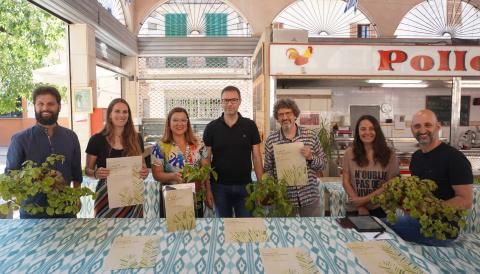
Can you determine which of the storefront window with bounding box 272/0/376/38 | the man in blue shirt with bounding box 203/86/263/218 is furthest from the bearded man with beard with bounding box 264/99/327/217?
the storefront window with bounding box 272/0/376/38

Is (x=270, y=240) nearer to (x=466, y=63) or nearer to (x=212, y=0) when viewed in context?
(x=466, y=63)

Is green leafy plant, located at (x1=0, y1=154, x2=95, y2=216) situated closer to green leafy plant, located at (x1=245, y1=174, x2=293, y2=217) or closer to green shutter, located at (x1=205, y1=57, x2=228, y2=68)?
green leafy plant, located at (x1=245, y1=174, x2=293, y2=217)

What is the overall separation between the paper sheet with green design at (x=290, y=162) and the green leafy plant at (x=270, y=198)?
0.13 m

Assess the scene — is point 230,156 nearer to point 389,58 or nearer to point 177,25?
point 389,58

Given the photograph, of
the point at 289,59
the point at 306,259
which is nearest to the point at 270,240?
the point at 306,259

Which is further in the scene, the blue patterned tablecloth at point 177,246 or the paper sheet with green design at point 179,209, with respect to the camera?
the paper sheet with green design at point 179,209

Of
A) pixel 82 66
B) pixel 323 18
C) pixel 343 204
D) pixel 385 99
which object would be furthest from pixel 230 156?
pixel 323 18

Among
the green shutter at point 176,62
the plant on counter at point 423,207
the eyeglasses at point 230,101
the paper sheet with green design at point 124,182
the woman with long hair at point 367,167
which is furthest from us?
the green shutter at point 176,62

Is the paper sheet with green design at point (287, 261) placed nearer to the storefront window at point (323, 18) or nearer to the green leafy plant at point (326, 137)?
the green leafy plant at point (326, 137)

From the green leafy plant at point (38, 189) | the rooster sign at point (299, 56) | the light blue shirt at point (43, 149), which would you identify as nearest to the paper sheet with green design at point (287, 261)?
the green leafy plant at point (38, 189)

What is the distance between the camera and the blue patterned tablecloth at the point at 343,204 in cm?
283

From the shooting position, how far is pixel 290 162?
202 centimetres

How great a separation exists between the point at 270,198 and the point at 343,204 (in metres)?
1.45

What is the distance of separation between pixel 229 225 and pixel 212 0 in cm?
626
